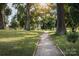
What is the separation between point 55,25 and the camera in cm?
537

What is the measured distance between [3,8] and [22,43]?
442 mm

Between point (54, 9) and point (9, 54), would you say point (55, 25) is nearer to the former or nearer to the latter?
point (54, 9)

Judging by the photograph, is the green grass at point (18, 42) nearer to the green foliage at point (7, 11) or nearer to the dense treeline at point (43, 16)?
the dense treeline at point (43, 16)

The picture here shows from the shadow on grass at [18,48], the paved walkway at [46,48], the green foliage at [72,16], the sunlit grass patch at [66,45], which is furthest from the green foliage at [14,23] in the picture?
the green foliage at [72,16]

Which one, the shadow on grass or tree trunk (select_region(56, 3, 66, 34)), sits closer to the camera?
the shadow on grass

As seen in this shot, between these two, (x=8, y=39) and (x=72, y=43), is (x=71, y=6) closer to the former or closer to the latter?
(x=72, y=43)

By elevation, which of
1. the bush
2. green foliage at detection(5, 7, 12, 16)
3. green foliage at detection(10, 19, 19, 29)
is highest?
green foliage at detection(5, 7, 12, 16)

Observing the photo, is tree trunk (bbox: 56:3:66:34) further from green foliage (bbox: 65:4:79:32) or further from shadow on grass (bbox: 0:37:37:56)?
shadow on grass (bbox: 0:37:37:56)

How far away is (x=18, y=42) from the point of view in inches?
210

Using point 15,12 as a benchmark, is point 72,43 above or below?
below

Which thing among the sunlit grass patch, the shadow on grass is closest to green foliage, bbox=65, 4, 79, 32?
the sunlit grass patch

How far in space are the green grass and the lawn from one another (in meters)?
0.21

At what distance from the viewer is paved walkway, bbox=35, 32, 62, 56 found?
526 centimetres

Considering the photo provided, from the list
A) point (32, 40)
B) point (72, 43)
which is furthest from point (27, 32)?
point (72, 43)
